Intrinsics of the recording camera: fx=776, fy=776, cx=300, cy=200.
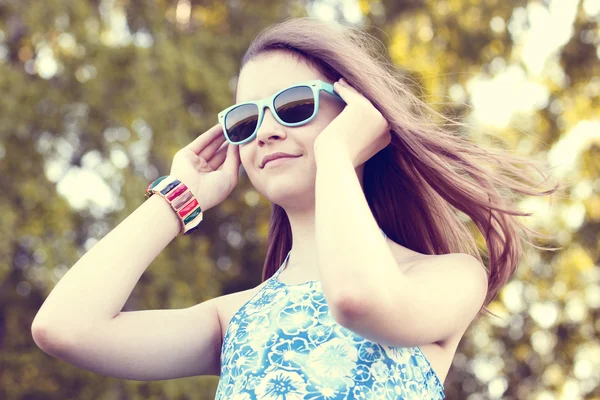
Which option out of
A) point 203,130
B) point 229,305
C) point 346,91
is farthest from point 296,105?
point 203,130

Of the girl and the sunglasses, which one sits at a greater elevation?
the sunglasses

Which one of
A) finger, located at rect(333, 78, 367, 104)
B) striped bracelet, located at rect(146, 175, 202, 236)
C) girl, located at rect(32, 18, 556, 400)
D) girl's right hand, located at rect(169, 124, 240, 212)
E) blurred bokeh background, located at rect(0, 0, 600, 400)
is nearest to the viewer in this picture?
girl, located at rect(32, 18, 556, 400)

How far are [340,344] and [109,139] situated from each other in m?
6.89

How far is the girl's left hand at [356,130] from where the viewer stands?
6.73 ft

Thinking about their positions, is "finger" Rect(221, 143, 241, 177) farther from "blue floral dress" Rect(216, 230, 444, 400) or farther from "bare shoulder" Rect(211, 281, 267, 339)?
"blue floral dress" Rect(216, 230, 444, 400)

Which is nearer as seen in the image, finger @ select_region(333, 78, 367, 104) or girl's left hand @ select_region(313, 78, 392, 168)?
girl's left hand @ select_region(313, 78, 392, 168)

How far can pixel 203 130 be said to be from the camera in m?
8.51

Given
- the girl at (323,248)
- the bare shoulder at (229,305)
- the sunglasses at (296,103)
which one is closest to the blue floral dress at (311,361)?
the girl at (323,248)

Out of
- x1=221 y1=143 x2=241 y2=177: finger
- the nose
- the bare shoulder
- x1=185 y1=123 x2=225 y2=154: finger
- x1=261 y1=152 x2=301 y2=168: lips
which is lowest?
the bare shoulder

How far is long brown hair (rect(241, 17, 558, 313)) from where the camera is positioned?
2270mm

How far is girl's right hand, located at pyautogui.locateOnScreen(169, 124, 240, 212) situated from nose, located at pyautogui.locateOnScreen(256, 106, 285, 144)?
33cm

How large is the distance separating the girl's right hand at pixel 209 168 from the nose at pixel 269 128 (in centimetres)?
33

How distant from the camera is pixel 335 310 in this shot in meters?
1.75

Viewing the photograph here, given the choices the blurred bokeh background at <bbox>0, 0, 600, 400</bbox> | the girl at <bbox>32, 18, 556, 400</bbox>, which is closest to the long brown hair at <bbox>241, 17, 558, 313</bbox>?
the girl at <bbox>32, 18, 556, 400</bbox>
